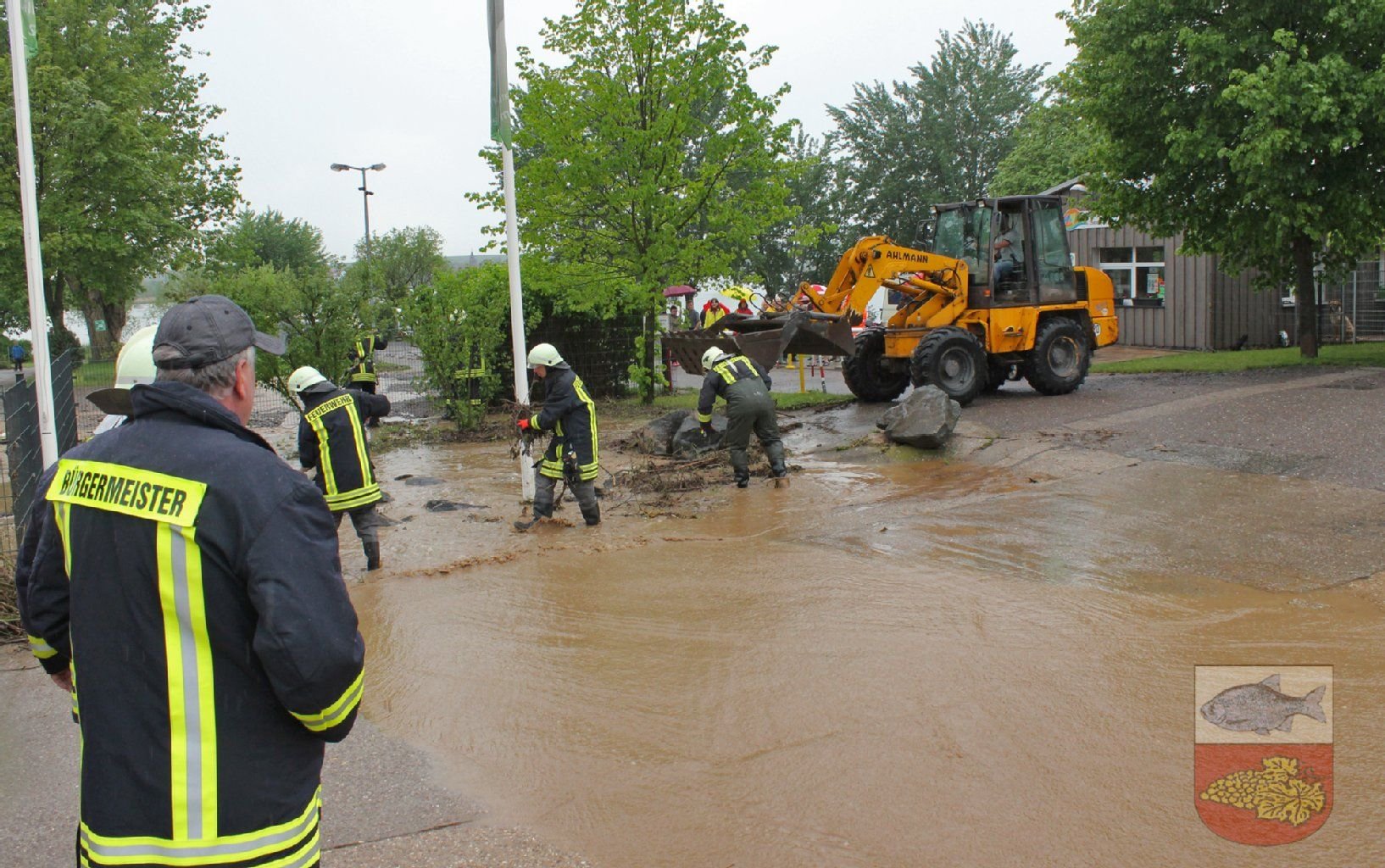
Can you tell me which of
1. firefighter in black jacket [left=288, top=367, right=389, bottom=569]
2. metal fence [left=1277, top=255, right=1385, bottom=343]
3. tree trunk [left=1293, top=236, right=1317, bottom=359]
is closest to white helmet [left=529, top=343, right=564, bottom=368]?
firefighter in black jacket [left=288, top=367, right=389, bottom=569]

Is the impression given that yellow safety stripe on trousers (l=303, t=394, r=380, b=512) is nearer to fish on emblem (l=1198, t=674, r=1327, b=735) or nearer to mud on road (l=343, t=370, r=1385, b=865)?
mud on road (l=343, t=370, r=1385, b=865)

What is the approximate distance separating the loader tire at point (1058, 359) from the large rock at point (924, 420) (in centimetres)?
418

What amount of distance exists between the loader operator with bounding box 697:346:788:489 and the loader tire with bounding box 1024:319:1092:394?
6.55 m

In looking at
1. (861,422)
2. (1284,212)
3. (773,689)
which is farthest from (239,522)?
(1284,212)

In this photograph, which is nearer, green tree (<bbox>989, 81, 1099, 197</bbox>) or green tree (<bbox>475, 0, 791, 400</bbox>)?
green tree (<bbox>475, 0, 791, 400</bbox>)

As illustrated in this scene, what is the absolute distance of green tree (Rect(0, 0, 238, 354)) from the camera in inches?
1009

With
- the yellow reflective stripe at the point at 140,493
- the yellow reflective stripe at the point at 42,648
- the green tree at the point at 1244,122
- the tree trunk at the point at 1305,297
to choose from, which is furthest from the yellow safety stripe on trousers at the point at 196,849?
the tree trunk at the point at 1305,297

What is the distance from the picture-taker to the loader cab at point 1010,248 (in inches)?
635

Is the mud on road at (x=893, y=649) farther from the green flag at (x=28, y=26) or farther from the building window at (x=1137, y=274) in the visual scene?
the building window at (x=1137, y=274)

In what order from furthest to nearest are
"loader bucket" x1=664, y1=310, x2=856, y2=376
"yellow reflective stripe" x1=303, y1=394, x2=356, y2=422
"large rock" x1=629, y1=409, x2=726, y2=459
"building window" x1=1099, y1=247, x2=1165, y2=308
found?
"building window" x1=1099, y1=247, x2=1165, y2=308
"loader bucket" x1=664, y1=310, x2=856, y2=376
"large rock" x1=629, y1=409, x2=726, y2=459
"yellow reflective stripe" x1=303, y1=394, x2=356, y2=422

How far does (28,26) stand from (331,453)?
3.43m

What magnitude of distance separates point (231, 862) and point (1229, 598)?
614 cm

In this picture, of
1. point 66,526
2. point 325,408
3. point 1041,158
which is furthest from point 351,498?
point 1041,158

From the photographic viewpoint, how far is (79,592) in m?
2.34
